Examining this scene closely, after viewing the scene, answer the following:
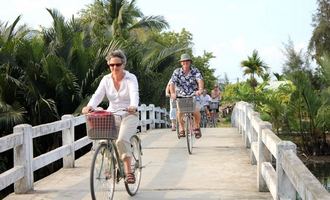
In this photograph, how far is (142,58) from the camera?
21250mm

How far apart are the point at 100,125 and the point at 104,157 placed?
0.49 m

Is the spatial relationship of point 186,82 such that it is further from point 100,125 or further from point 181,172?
point 100,125

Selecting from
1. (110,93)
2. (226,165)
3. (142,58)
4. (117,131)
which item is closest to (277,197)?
(117,131)

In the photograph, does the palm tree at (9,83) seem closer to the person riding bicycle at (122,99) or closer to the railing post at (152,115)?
the railing post at (152,115)

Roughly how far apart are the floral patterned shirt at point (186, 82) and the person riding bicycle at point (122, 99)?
419 centimetres

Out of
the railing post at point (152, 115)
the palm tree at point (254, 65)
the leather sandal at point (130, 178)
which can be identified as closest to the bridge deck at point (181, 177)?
the leather sandal at point (130, 178)

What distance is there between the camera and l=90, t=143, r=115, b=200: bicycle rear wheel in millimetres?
6074

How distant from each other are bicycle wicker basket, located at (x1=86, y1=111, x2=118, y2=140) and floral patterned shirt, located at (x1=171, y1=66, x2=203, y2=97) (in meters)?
5.02

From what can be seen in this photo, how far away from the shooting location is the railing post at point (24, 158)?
7.48 meters

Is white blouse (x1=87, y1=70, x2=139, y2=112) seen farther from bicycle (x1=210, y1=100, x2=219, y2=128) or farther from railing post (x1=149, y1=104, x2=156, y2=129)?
bicycle (x1=210, y1=100, x2=219, y2=128)

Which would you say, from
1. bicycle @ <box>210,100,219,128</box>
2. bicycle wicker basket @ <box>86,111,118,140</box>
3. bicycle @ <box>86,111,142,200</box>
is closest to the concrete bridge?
bicycle @ <box>86,111,142,200</box>

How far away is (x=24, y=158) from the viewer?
7.55 metres

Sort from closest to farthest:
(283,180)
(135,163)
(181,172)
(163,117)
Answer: (283,180) < (135,163) < (181,172) < (163,117)

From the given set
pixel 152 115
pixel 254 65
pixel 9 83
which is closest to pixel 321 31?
pixel 254 65
